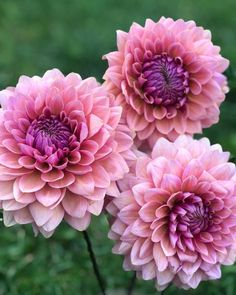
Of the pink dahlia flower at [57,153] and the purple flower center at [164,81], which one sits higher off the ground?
the purple flower center at [164,81]

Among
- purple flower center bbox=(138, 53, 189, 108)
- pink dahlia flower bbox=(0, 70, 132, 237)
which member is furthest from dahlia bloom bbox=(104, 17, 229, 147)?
pink dahlia flower bbox=(0, 70, 132, 237)

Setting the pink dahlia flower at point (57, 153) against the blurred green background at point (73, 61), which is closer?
the pink dahlia flower at point (57, 153)

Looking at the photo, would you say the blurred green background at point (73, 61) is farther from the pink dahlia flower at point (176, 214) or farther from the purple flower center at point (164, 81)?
the pink dahlia flower at point (176, 214)

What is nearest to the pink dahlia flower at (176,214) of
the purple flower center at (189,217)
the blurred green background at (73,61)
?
the purple flower center at (189,217)

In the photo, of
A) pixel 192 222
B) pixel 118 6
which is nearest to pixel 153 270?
pixel 192 222

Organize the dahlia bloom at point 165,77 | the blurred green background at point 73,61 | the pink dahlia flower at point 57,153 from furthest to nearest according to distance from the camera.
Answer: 1. the blurred green background at point 73,61
2. the dahlia bloom at point 165,77
3. the pink dahlia flower at point 57,153

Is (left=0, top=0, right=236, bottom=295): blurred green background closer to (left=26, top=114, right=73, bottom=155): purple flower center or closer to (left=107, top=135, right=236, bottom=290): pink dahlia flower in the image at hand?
(left=107, top=135, right=236, bottom=290): pink dahlia flower

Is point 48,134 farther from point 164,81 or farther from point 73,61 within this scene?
point 73,61
